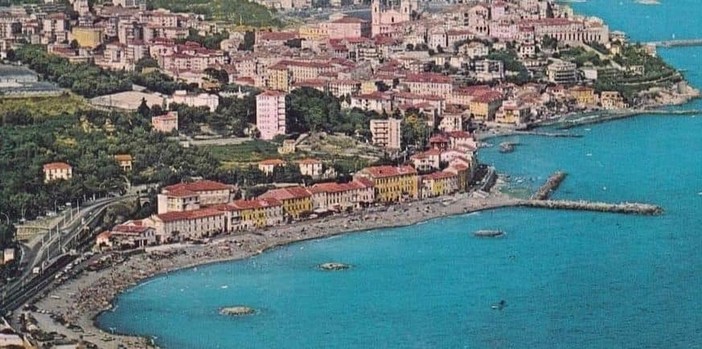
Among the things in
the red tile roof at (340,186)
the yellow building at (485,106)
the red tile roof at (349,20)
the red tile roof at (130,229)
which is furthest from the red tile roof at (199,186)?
the red tile roof at (349,20)

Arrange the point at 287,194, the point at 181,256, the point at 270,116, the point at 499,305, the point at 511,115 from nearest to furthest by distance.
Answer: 1. the point at 499,305
2. the point at 181,256
3. the point at 287,194
4. the point at 270,116
5. the point at 511,115

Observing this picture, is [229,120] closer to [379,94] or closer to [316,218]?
[379,94]

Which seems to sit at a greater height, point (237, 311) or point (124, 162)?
point (124, 162)

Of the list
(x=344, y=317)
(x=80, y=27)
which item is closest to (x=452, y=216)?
(x=344, y=317)

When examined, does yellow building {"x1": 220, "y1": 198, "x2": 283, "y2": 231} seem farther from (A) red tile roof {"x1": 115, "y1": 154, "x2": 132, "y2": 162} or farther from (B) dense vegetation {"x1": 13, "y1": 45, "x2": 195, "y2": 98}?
(B) dense vegetation {"x1": 13, "y1": 45, "x2": 195, "y2": 98}

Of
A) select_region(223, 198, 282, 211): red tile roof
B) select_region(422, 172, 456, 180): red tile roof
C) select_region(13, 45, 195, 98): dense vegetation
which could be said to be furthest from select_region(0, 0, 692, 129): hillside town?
select_region(223, 198, 282, 211): red tile roof

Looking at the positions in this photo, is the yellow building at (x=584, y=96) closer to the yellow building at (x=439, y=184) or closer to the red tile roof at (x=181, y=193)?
the yellow building at (x=439, y=184)

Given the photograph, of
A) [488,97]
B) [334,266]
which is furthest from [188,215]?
[488,97]

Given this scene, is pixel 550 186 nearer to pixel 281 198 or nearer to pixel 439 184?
pixel 439 184
